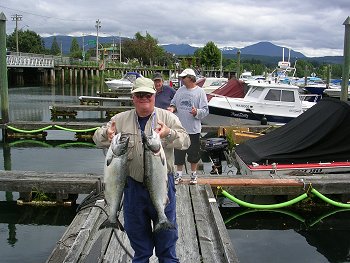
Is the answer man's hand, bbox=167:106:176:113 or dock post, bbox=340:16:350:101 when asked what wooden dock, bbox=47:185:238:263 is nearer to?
man's hand, bbox=167:106:176:113

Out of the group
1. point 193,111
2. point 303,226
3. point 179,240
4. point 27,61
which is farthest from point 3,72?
point 27,61

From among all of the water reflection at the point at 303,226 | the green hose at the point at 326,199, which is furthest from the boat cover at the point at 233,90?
the green hose at the point at 326,199

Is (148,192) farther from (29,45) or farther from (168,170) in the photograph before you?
(29,45)

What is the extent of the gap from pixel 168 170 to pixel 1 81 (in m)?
12.9

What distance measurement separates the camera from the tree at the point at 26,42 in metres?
96.2

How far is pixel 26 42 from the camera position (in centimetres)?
9656

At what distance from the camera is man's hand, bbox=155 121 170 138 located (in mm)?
3096

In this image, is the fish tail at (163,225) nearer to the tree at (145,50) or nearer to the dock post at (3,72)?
the dock post at (3,72)

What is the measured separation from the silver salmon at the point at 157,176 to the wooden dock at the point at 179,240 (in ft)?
3.75

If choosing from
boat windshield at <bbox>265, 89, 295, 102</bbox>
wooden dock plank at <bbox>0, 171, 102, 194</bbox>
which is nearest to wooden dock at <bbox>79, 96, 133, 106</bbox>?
boat windshield at <bbox>265, 89, 295, 102</bbox>

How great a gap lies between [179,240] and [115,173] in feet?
6.41

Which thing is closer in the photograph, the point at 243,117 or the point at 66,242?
the point at 66,242

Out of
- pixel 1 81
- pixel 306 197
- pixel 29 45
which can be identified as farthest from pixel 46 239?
pixel 29 45

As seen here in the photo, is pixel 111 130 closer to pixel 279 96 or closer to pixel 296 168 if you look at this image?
pixel 296 168
